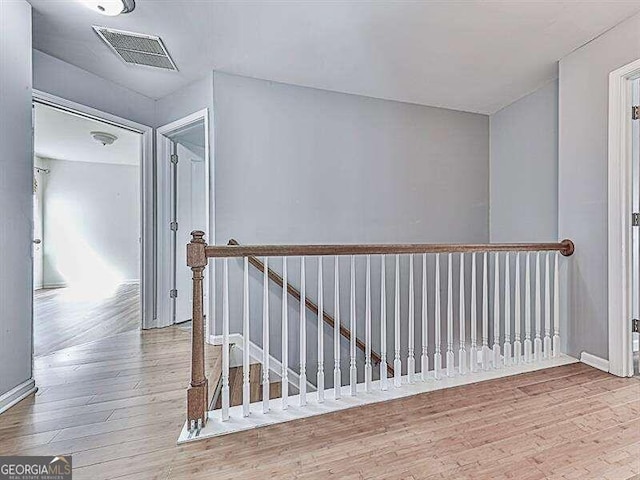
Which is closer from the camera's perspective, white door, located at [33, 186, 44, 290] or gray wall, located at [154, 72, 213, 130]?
gray wall, located at [154, 72, 213, 130]

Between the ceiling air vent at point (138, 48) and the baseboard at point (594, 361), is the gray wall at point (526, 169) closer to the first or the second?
the baseboard at point (594, 361)

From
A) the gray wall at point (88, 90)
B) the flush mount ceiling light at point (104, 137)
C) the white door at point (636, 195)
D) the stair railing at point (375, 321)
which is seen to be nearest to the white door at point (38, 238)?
the flush mount ceiling light at point (104, 137)

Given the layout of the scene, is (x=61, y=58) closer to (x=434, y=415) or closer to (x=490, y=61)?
(x=490, y=61)

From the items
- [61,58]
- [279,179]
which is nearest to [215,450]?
[279,179]

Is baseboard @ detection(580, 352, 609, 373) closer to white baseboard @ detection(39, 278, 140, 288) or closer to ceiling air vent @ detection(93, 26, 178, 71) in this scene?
ceiling air vent @ detection(93, 26, 178, 71)

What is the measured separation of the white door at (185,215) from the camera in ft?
12.2

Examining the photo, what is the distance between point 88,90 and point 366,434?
11.1 ft

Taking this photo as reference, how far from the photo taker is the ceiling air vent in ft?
7.80

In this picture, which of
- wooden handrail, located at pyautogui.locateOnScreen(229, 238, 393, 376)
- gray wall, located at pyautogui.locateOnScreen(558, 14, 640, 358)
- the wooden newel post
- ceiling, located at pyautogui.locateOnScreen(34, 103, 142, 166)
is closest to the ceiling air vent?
ceiling, located at pyautogui.locateOnScreen(34, 103, 142, 166)

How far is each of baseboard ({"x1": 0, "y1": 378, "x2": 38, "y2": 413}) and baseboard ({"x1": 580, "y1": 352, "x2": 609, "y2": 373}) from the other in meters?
3.84

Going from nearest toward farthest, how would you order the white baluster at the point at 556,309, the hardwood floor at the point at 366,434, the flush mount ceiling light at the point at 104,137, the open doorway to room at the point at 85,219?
the hardwood floor at the point at 366,434 → the white baluster at the point at 556,309 → the flush mount ceiling light at the point at 104,137 → the open doorway to room at the point at 85,219

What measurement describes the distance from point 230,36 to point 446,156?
2518mm

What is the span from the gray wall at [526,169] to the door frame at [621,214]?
2.43 feet

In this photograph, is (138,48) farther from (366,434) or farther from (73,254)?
(73,254)
